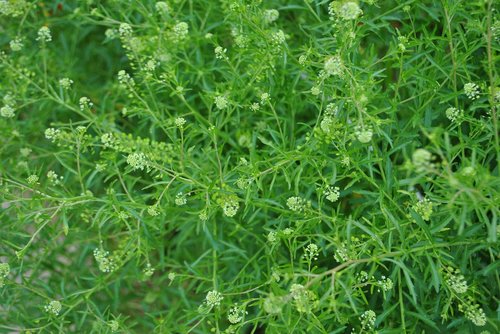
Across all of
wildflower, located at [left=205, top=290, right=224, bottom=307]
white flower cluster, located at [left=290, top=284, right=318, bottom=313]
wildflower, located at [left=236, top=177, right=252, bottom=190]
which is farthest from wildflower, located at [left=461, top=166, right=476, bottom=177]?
wildflower, located at [left=205, top=290, right=224, bottom=307]

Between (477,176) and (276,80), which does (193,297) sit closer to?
(276,80)

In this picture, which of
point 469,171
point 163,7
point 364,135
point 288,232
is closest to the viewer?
point 469,171

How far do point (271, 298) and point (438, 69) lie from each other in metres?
1.27

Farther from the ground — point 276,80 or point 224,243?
point 276,80

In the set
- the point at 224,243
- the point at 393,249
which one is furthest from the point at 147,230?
the point at 393,249

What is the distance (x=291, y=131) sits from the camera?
2660mm

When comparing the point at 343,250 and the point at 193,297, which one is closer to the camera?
the point at 343,250

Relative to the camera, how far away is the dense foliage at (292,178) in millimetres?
2049

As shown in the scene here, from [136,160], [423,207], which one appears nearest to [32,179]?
[136,160]

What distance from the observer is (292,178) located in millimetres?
2277

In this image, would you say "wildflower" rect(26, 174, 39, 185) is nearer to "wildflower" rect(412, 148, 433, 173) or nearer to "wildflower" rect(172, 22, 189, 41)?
"wildflower" rect(172, 22, 189, 41)

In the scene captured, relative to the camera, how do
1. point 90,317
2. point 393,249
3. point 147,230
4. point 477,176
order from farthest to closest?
1. point 90,317
2. point 147,230
3. point 393,249
4. point 477,176

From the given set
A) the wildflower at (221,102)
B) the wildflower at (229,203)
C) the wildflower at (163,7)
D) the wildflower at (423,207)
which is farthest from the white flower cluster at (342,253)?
the wildflower at (163,7)

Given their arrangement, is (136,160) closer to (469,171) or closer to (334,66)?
(334,66)
